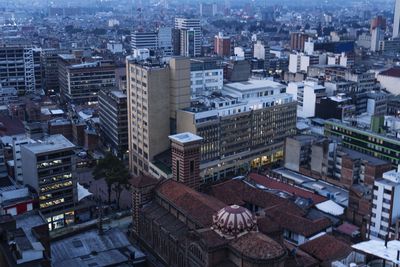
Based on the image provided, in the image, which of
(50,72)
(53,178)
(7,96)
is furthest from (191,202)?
(50,72)

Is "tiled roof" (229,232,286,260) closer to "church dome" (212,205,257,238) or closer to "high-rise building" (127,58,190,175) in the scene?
"church dome" (212,205,257,238)

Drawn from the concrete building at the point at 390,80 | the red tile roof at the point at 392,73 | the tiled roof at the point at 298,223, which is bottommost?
the tiled roof at the point at 298,223

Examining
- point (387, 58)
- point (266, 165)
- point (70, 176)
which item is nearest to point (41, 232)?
point (70, 176)

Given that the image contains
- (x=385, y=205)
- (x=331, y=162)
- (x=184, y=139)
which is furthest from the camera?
(x=331, y=162)

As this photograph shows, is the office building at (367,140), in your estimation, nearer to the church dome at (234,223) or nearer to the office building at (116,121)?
the office building at (116,121)

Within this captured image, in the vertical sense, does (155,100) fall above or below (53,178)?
above

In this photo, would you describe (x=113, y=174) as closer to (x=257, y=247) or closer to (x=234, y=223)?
(x=234, y=223)

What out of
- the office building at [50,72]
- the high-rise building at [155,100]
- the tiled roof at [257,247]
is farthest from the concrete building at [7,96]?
the tiled roof at [257,247]

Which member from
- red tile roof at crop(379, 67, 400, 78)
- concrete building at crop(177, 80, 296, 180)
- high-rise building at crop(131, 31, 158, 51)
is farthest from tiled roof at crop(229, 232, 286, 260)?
high-rise building at crop(131, 31, 158, 51)
